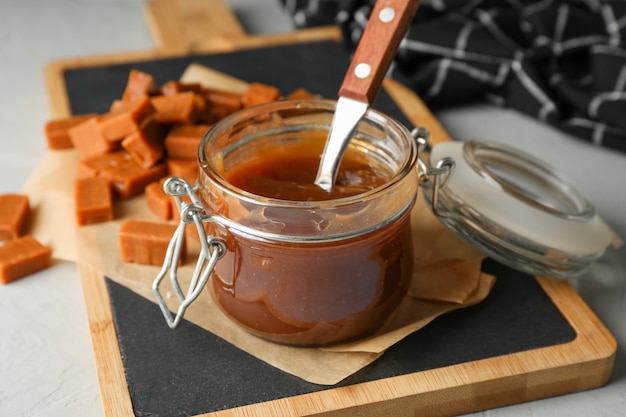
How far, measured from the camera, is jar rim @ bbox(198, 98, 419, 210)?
1.12 m

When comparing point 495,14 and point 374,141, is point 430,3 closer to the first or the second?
point 495,14

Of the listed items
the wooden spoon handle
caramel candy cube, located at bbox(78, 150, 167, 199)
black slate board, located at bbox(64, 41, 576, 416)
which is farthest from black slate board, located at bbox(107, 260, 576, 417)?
the wooden spoon handle

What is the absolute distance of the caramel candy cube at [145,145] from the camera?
1679 mm

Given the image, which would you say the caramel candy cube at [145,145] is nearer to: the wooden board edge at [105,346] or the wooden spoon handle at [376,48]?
the wooden board edge at [105,346]

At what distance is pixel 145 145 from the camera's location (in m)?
1.68

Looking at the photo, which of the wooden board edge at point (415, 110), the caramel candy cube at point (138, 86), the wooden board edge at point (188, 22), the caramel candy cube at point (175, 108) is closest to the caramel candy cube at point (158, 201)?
the caramel candy cube at point (175, 108)

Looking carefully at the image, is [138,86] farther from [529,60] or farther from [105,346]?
[529,60]

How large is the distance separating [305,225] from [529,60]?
124 centimetres

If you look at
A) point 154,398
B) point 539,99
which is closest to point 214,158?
point 154,398

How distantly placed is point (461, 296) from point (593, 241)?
25cm

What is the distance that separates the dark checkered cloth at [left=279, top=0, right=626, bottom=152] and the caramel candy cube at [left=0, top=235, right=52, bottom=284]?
3.43ft

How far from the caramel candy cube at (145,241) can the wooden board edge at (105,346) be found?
67 mm

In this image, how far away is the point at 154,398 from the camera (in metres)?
1.20

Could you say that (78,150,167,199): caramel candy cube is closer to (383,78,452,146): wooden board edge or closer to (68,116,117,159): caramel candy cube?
(68,116,117,159): caramel candy cube
